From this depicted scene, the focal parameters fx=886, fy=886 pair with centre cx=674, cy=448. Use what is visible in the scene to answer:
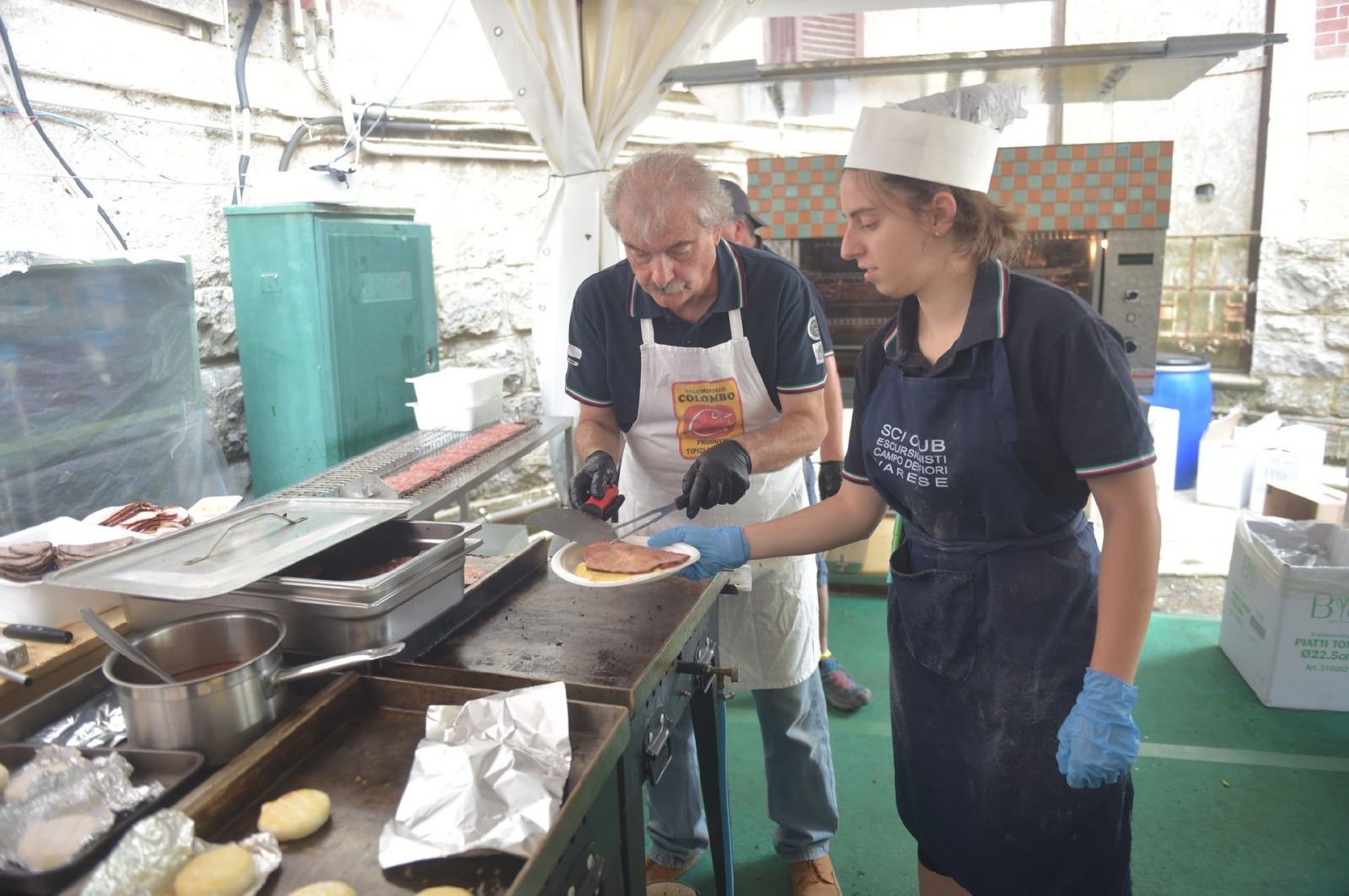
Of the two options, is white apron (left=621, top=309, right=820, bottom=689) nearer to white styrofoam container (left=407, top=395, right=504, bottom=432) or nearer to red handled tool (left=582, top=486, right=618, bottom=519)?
red handled tool (left=582, top=486, right=618, bottom=519)

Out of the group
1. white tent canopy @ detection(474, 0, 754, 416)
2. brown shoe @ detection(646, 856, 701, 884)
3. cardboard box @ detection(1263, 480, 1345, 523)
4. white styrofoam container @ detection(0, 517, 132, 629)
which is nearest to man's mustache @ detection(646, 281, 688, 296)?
white tent canopy @ detection(474, 0, 754, 416)

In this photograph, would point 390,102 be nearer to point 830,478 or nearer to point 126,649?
point 830,478

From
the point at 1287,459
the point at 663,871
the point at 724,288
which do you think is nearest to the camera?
the point at 724,288

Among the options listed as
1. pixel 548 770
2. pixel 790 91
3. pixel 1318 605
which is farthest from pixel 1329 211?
pixel 548 770

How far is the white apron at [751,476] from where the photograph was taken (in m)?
2.41

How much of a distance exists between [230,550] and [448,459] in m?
1.62

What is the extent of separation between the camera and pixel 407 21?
4656 mm

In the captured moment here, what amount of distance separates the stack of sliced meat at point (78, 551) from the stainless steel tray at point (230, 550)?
26cm

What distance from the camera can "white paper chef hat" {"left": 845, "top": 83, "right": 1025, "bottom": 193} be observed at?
5.42 feet

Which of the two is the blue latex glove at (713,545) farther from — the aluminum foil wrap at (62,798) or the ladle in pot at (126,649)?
the aluminum foil wrap at (62,798)

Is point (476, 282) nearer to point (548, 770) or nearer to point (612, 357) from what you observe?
point (612, 357)

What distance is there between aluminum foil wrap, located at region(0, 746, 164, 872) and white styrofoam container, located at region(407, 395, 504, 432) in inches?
96.3

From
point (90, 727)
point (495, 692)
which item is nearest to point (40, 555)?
point (90, 727)

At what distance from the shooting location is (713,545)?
2.04 metres
